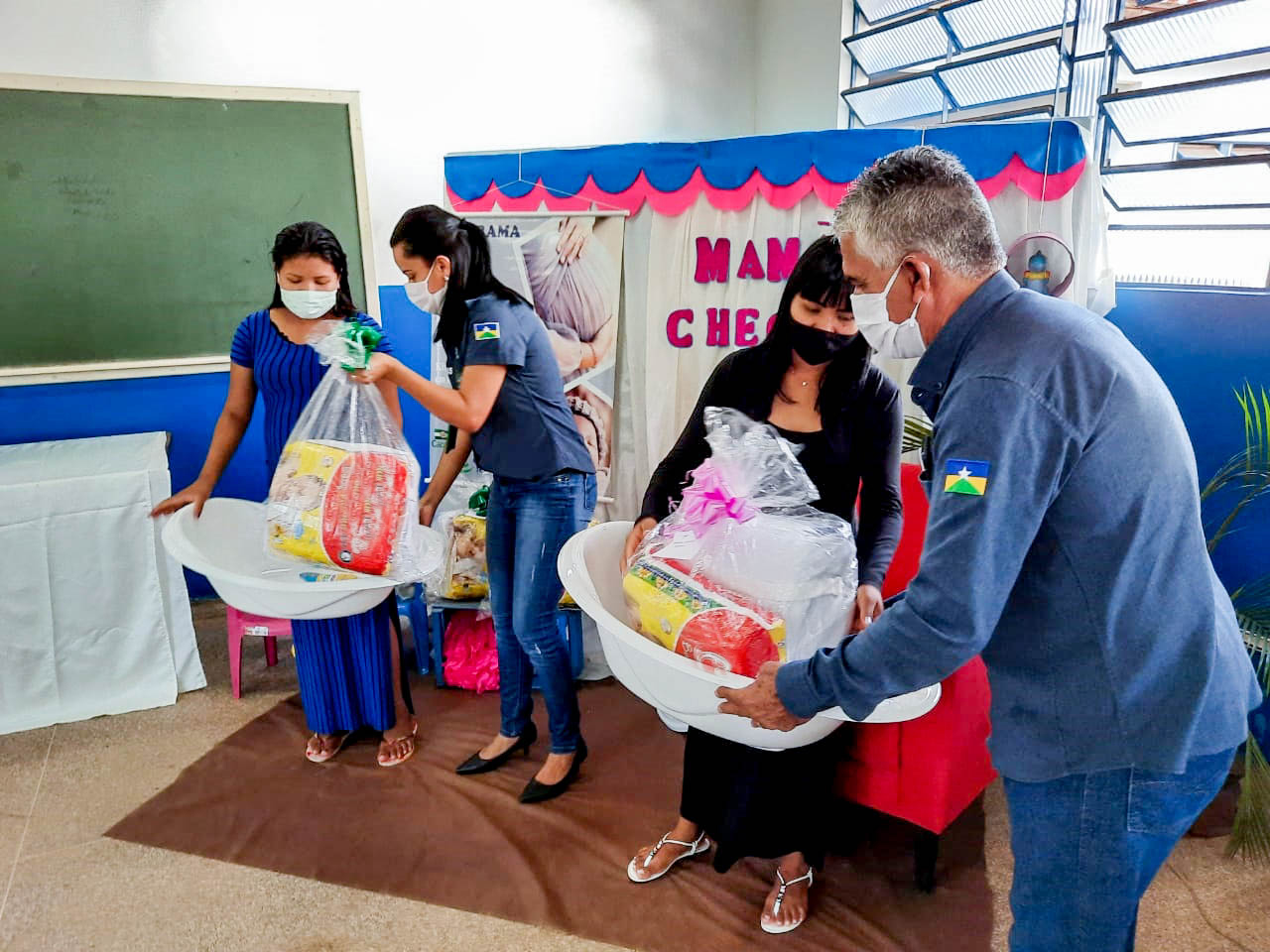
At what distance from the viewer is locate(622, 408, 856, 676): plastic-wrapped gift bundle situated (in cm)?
129

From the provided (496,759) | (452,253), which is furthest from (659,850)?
(452,253)

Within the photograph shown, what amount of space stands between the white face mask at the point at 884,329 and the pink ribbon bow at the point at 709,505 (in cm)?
36

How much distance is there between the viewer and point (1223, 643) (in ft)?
3.31

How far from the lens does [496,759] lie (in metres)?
2.30

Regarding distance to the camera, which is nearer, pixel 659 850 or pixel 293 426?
pixel 659 850

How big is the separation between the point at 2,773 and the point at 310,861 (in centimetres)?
106

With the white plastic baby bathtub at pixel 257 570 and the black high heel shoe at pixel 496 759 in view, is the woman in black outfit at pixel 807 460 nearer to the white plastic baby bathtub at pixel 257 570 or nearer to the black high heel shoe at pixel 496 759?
the white plastic baby bathtub at pixel 257 570

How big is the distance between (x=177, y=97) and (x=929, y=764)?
10.2ft

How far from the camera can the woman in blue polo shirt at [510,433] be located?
186cm

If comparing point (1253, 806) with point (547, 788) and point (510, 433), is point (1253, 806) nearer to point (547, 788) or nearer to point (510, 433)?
point (547, 788)

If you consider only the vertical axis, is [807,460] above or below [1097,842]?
above

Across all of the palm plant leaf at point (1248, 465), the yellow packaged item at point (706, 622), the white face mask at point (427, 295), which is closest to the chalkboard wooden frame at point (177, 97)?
the white face mask at point (427, 295)

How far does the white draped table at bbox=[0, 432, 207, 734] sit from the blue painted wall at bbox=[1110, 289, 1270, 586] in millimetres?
2924

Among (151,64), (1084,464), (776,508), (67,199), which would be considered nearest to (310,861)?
(776,508)
